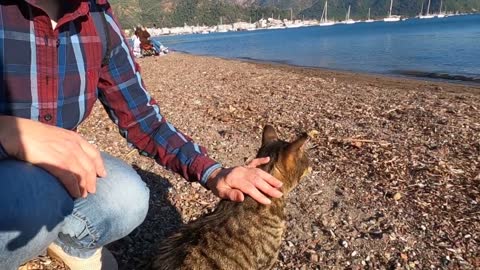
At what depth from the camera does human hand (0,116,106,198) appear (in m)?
1.96

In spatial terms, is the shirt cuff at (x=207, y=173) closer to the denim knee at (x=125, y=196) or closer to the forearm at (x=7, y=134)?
the denim knee at (x=125, y=196)

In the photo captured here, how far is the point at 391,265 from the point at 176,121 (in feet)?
16.3

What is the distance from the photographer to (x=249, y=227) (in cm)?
282

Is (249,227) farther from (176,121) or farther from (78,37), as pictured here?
(176,121)

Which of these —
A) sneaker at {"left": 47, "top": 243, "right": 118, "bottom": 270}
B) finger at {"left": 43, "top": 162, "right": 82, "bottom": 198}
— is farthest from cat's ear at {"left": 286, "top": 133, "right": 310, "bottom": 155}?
sneaker at {"left": 47, "top": 243, "right": 118, "bottom": 270}

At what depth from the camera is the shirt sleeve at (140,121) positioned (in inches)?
109

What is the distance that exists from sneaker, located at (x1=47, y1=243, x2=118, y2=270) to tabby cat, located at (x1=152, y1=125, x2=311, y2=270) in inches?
20.1

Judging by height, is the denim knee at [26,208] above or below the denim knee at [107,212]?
above

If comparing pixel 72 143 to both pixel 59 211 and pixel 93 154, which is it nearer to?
pixel 93 154

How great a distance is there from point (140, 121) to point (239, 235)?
1000 millimetres

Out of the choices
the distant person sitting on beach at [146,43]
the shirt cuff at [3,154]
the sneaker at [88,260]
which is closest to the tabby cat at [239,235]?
the sneaker at [88,260]

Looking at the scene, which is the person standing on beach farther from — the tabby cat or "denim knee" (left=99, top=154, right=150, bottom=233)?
the tabby cat

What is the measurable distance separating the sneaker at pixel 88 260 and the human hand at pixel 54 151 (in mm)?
797

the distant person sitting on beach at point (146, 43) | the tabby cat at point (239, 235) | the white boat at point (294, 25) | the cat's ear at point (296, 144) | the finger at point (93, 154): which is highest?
the finger at point (93, 154)
